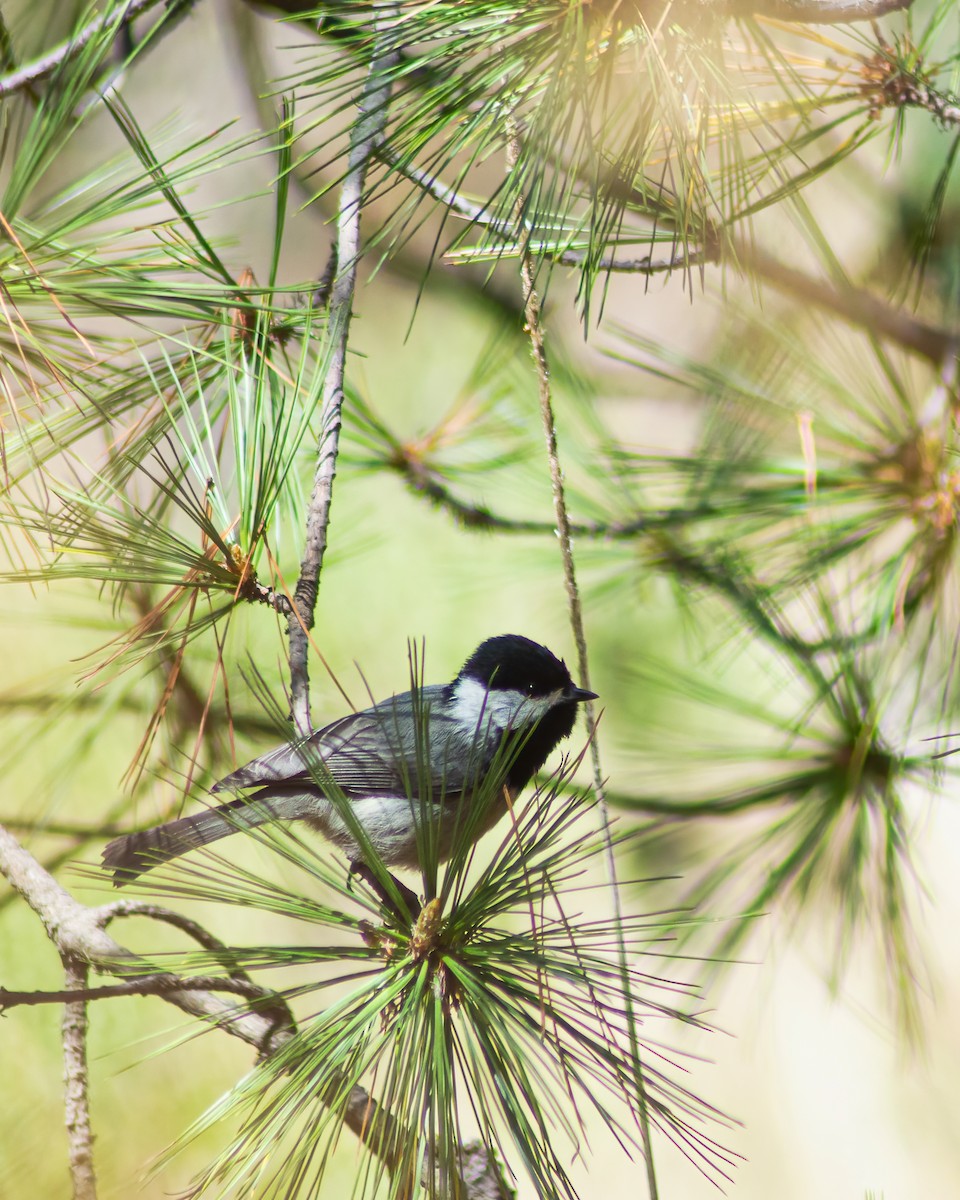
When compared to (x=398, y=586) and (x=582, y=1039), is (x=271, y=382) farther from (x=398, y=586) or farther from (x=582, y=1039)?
(x=398, y=586)

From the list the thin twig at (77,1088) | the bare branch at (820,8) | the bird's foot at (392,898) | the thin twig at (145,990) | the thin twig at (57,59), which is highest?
the bare branch at (820,8)

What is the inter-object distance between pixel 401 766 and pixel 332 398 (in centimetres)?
31

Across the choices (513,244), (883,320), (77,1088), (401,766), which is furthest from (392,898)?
(883,320)

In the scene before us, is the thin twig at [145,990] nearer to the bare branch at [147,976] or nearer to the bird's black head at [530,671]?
the bare branch at [147,976]

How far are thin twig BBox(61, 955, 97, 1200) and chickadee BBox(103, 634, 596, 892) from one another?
0.07m

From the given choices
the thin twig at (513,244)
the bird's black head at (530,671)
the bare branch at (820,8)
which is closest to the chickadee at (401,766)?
the bird's black head at (530,671)

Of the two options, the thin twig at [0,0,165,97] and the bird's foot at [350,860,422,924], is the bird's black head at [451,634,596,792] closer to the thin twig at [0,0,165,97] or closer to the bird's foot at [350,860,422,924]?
the bird's foot at [350,860,422,924]

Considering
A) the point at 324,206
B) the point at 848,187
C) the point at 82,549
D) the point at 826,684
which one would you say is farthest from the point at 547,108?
the point at 324,206

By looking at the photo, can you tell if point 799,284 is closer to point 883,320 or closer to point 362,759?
point 883,320

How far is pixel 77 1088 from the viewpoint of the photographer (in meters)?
0.57

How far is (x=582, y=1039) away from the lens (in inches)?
20.4

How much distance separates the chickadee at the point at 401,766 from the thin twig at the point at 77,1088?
0.07 metres

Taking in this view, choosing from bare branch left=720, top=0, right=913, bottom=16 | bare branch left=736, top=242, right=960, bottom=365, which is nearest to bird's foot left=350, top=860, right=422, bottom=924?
bare branch left=720, top=0, right=913, bottom=16

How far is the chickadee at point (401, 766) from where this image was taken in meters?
0.63
